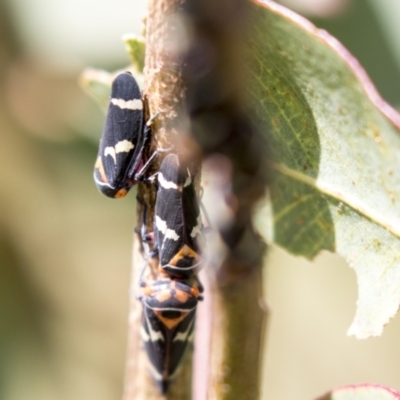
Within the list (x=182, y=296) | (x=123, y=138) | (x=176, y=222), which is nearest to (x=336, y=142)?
(x=176, y=222)

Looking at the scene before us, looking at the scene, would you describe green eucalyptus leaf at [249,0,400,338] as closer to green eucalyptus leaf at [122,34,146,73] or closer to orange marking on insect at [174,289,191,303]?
green eucalyptus leaf at [122,34,146,73]

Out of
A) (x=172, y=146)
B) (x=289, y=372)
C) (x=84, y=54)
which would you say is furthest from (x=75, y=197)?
(x=172, y=146)

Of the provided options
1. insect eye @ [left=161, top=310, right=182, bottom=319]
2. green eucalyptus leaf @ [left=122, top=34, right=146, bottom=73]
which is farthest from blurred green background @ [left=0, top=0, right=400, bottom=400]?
green eucalyptus leaf @ [left=122, top=34, right=146, bottom=73]

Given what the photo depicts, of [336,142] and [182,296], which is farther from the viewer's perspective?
[182,296]

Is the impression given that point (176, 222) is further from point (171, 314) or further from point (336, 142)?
point (171, 314)

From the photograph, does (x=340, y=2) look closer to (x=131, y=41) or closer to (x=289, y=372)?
(x=131, y=41)

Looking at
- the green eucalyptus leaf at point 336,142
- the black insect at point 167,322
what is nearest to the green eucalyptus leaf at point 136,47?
the green eucalyptus leaf at point 336,142

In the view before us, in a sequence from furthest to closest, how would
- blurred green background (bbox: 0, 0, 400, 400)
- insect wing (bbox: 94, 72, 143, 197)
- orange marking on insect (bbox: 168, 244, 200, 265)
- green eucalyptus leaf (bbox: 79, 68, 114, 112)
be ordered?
blurred green background (bbox: 0, 0, 400, 400) < green eucalyptus leaf (bbox: 79, 68, 114, 112) < orange marking on insect (bbox: 168, 244, 200, 265) < insect wing (bbox: 94, 72, 143, 197)
